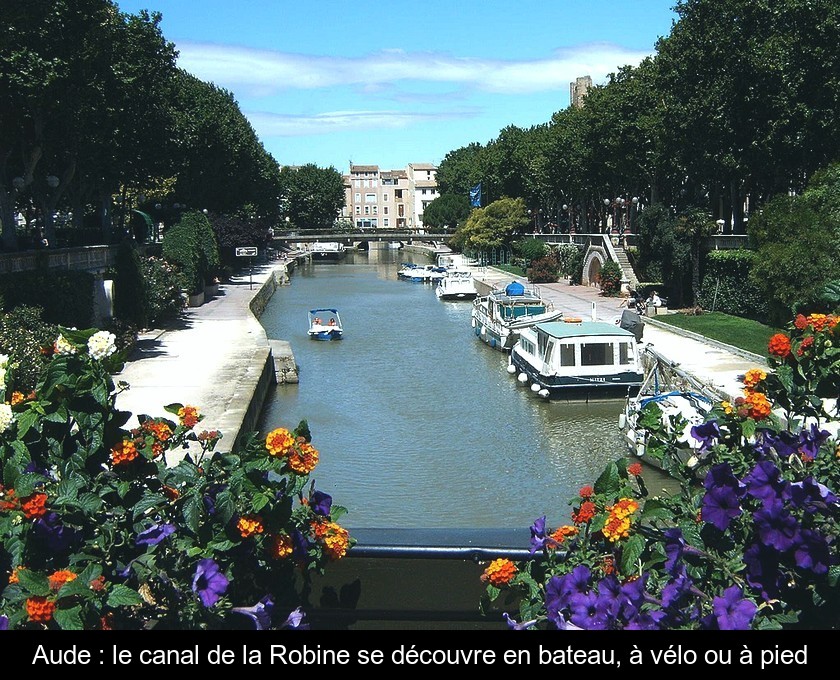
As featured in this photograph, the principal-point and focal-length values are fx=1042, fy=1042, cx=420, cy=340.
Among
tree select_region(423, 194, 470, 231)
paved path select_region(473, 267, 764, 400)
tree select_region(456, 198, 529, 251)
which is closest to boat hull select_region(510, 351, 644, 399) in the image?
paved path select_region(473, 267, 764, 400)

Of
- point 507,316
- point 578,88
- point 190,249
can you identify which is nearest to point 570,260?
point 190,249

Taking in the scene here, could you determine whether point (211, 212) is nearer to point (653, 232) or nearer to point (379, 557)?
point (653, 232)

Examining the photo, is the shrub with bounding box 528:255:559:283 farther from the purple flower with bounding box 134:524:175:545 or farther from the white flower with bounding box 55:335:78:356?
the purple flower with bounding box 134:524:175:545

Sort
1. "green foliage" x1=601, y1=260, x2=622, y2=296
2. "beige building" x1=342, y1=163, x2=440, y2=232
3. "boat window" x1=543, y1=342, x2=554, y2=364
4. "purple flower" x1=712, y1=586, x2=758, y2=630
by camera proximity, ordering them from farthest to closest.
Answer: "beige building" x1=342, y1=163, x2=440, y2=232, "green foliage" x1=601, y1=260, x2=622, y2=296, "boat window" x1=543, y1=342, x2=554, y2=364, "purple flower" x1=712, y1=586, x2=758, y2=630

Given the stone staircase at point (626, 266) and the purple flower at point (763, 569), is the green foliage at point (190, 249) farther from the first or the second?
the purple flower at point (763, 569)

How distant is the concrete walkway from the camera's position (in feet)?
73.6

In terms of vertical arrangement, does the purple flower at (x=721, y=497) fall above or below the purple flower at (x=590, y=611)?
above

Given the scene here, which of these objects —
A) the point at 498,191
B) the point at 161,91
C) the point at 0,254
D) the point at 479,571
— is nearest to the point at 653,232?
the point at 161,91

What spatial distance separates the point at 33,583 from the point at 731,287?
39.0m

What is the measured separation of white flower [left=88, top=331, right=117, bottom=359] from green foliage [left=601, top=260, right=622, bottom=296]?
47634 mm

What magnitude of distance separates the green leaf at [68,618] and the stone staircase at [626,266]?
158 feet

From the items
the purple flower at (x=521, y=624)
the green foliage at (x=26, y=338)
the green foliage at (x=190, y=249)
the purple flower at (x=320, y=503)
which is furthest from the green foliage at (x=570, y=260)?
the purple flower at (x=521, y=624)

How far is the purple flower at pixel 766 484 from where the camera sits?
18.3 feet
